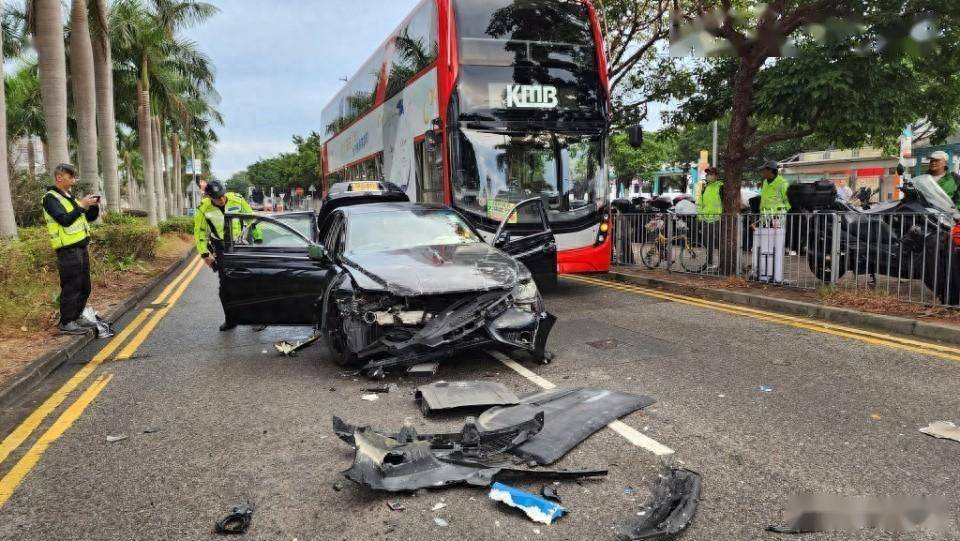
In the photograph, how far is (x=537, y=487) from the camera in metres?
3.35

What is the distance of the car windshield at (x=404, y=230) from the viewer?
6.57m

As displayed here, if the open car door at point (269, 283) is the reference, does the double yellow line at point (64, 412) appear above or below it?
below

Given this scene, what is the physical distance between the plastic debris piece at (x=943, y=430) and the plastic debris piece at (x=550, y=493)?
2.51 m

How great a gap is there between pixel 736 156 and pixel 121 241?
42.8 ft

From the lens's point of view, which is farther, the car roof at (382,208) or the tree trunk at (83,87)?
the tree trunk at (83,87)

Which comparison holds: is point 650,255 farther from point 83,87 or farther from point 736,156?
point 83,87

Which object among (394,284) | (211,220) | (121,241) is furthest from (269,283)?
(121,241)

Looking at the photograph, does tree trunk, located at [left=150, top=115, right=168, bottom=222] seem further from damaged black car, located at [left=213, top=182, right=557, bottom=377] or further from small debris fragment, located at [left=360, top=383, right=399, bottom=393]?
small debris fragment, located at [left=360, top=383, right=399, bottom=393]

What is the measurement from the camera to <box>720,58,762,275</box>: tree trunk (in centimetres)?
1109

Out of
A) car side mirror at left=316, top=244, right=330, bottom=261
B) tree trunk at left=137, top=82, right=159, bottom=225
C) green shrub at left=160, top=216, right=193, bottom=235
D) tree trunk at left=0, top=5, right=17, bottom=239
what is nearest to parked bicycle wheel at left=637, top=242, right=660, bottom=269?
car side mirror at left=316, top=244, right=330, bottom=261

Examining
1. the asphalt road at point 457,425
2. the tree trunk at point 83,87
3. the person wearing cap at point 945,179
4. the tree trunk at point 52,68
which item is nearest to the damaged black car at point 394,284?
the asphalt road at point 457,425

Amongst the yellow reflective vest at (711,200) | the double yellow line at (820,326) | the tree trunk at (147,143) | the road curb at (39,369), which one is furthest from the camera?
the tree trunk at (147,143)

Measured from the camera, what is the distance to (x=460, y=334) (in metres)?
5.32

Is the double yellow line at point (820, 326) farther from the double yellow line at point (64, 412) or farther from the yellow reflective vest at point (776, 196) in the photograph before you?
the double yellow line at point (64, 412)
